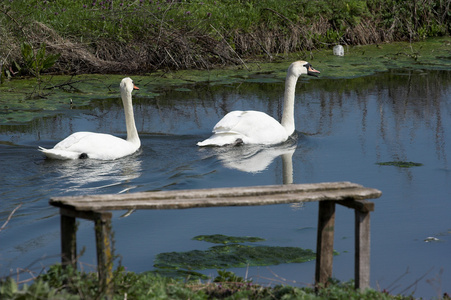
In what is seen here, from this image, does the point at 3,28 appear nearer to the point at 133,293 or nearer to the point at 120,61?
the point at 120,61

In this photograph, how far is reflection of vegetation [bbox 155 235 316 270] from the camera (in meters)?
4.88

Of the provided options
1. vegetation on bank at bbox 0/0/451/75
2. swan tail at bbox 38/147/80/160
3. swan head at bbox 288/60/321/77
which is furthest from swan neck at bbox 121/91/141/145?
vegetation on bank at bbox 0/0/451/75

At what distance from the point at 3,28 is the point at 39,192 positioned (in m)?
6.70

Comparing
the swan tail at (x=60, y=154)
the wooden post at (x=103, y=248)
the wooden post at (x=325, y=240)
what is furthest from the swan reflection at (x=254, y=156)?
the wooden post at (x=103, y=248)

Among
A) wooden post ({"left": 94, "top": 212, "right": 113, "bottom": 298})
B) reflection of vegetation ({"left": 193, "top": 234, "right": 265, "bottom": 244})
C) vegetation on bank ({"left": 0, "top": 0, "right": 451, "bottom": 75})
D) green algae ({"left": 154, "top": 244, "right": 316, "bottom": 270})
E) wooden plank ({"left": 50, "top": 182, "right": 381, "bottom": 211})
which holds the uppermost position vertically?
vegetation on bank ({"left": 0, "top": 0, "right": 451, "bottom": 75})

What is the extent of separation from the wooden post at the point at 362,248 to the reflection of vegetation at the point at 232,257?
1.28 m

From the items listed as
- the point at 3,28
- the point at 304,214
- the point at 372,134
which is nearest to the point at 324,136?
the point at 372,134

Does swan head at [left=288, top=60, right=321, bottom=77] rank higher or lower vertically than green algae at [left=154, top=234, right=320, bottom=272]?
higher

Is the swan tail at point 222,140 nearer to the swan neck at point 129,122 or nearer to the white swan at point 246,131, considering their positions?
the white swan at point 246,131

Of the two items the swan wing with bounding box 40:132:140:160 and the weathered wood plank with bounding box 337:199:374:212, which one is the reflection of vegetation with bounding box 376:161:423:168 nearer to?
the swan wing with bounding box 40:132:140:160

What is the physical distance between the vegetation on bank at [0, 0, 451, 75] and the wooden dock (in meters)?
9.48

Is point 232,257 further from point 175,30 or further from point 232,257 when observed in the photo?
point 175,30

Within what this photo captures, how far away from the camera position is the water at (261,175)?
5.06 metres

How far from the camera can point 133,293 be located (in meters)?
3.48
